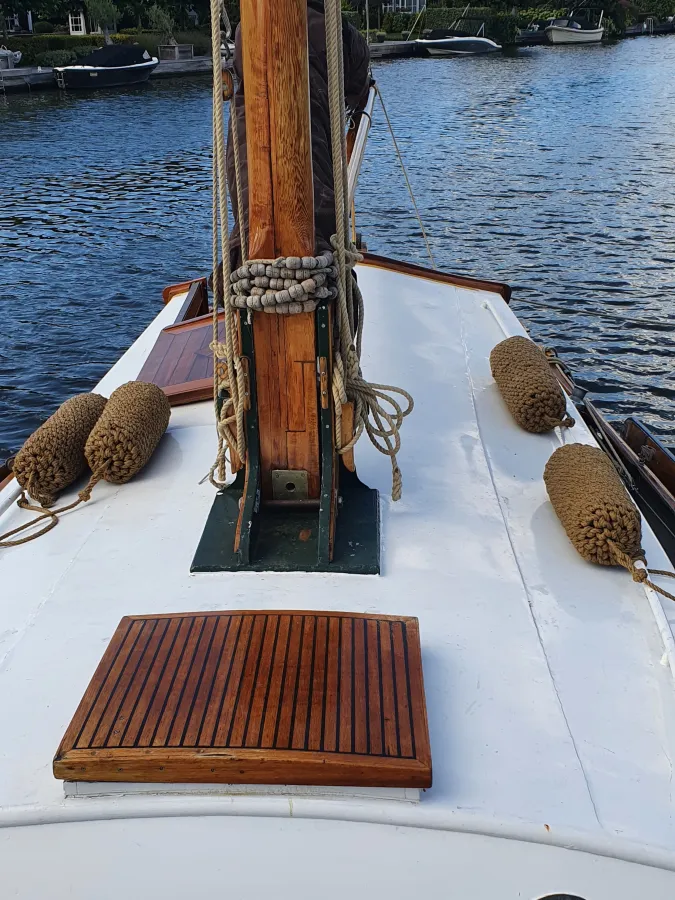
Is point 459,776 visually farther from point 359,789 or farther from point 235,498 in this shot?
point 235,498

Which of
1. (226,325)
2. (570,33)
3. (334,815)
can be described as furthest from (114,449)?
(570,33)

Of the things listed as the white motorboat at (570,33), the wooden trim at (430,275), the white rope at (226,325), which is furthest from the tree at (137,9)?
the white rope at (226,325)

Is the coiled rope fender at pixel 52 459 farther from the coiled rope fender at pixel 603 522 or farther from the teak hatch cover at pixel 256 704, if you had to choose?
the coiled rope fender at pixel 603 522

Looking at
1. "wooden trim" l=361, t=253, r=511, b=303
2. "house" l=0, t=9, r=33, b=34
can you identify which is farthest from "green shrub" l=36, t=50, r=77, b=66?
"wooden trim" l=361, t=253, r=511, b=303

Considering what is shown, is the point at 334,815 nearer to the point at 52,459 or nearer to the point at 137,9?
the point at 52,459

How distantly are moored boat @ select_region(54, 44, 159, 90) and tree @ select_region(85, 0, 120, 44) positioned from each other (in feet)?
22.2

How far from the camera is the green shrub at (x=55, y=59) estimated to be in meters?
40.2

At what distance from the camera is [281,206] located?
9.86 ft

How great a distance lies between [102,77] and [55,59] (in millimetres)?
4660

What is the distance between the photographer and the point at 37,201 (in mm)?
18641

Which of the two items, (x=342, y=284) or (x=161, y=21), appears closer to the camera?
(x=342, y=284)

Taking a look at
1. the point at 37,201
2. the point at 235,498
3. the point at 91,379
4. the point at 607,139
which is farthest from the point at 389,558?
the point at 607,139

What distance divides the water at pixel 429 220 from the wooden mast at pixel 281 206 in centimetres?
548

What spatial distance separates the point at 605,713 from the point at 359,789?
893 mm
